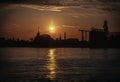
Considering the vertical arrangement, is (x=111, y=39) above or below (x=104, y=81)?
below

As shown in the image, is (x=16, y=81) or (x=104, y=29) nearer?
(x=16, y=81)

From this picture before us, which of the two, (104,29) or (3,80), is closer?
(3,80)

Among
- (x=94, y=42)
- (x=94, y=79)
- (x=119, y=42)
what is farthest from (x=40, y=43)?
(x=94, y=79)

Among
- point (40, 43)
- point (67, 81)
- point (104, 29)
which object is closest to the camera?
point (67, 81)

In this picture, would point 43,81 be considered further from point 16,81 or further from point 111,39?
point 111,39

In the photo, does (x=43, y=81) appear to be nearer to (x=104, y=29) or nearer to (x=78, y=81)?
(x=78, y=81)

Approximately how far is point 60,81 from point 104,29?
6096 inches

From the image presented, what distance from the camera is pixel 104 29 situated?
183 meters

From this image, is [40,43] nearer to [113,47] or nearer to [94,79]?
[113,47]

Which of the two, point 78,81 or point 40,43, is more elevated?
point 78,81

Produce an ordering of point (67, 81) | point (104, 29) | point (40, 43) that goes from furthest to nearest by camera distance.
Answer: point (40, 43) < point (104, 29) < point (67, 81)

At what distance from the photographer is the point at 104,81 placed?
29.9 metres

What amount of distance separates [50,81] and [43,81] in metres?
0.70

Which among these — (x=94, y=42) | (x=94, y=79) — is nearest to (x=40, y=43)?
(x=94, y=42)
